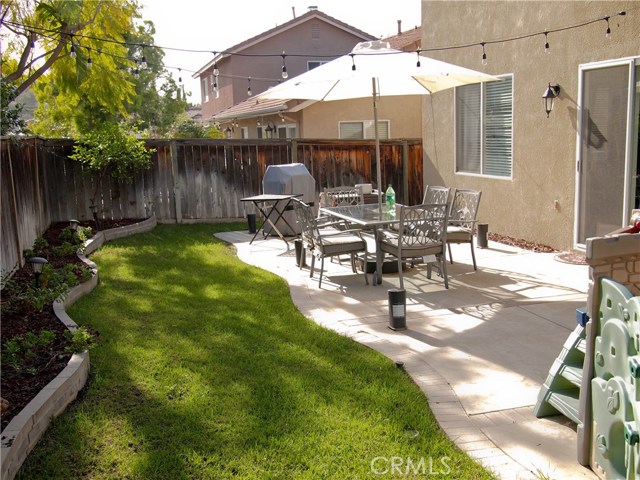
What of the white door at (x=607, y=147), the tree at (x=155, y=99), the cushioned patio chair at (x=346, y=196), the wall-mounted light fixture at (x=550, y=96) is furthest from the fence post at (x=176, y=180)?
the tree at (x=155, y=99)

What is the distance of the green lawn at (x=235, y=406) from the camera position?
316cm

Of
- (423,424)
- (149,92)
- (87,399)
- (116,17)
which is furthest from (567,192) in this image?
(149,92)

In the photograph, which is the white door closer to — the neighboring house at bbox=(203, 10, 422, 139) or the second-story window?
the neighboring house at bbox=(203, 10, 422, 139)

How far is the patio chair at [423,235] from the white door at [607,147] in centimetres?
246

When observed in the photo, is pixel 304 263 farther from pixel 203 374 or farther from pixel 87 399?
pixel 87 399

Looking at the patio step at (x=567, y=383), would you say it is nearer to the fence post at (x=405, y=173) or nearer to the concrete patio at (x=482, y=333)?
the concrete patio at (x=482, y=333)

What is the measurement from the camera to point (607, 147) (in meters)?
7.52

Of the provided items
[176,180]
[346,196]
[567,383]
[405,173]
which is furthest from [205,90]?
[567,383]

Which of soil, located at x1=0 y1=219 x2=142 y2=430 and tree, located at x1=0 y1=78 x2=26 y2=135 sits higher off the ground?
tree, located at x1=0 y1=78 x2=26 y2=135

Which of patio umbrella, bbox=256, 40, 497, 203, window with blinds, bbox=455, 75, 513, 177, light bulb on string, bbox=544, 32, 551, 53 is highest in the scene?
light bulb on string, bbox=544, 32, 551, 53

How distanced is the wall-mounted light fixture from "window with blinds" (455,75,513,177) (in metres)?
0.97

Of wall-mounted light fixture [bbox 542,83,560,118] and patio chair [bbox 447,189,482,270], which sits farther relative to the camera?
wall-mounted light fixture [bbox 542,83,560,118]

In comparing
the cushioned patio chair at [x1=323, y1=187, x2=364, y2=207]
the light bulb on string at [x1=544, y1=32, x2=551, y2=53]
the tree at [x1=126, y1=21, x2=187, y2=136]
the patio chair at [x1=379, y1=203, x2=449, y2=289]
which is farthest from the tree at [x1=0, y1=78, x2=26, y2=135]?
the tree at [x1=126, y1=21, x2=187, y2=136]

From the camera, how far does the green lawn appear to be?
3158mm
